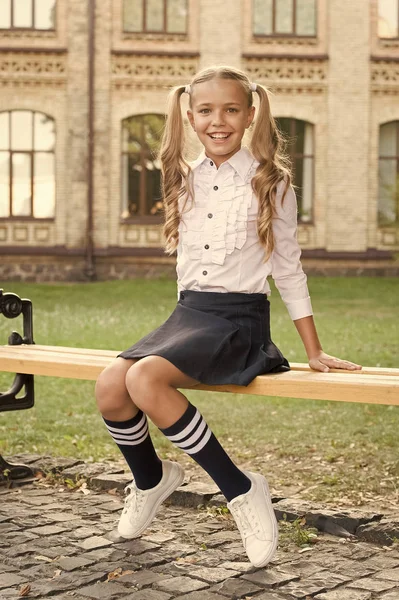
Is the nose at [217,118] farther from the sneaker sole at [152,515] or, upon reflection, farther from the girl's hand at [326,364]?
the sneaker sole at [152,515]

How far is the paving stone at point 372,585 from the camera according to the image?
3551 millimetres

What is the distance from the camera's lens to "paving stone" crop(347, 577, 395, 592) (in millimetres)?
3551

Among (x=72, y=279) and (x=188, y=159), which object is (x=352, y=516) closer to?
(x=188, y=159)

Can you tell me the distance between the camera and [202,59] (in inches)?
935

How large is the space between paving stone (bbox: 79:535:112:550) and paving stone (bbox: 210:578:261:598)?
2.07ft

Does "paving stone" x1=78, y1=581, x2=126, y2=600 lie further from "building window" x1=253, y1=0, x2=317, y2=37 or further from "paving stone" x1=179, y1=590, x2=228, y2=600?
"building window" x1=253, y1=0, x2=317, y2=37

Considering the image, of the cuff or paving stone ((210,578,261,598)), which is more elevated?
the cuff

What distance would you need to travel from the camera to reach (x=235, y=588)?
354 centimetres

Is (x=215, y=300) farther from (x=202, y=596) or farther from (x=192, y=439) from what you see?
(x=202, y=596)

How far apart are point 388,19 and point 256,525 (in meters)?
22.4

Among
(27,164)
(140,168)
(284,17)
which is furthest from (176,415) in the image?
(284,17)

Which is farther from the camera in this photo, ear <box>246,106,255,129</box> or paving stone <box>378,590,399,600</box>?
ear <box>246,106,255,129</box>

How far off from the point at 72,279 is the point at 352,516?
63.1 feet

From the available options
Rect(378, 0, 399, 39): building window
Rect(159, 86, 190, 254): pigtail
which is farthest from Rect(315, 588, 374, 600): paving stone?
Rect(378, 0, 399, 39): building window
